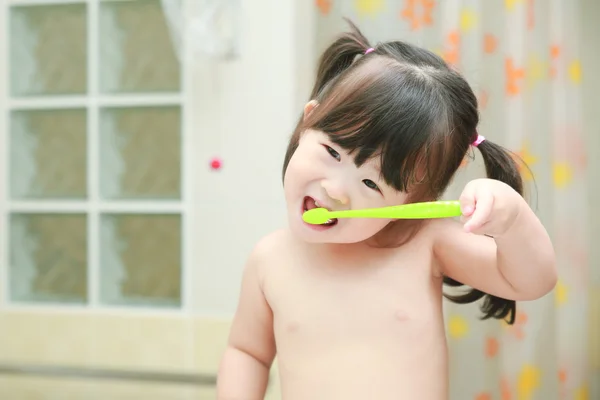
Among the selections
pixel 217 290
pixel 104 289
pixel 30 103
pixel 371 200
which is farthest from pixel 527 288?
pixel 30 103

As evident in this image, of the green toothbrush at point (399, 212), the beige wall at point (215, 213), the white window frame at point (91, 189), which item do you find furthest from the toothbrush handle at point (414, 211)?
the white window frame at point (91, 189)

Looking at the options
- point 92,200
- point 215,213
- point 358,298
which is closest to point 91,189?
point 92,200

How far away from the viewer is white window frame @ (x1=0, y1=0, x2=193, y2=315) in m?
1.24

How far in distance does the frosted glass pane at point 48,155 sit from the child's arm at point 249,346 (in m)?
0.64

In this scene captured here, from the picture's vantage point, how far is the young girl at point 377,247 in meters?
0.64

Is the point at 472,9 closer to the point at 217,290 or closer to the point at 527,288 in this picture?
the point at 527,288

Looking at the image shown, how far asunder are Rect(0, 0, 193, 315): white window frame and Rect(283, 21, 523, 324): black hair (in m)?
0.58

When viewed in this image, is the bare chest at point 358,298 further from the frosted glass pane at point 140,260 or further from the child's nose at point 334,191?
the frosted glass pane at point 140,260

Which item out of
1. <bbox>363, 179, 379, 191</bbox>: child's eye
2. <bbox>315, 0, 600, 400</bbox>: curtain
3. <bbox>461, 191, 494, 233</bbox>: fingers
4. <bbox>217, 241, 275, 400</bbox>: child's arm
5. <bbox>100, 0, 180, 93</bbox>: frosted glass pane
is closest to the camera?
<bbox>461, 191, 494, 233</bbox>: fingers

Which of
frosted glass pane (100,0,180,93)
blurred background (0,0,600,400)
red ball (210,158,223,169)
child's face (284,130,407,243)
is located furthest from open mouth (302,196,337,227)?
frosted glass pane (100,0,180,93)

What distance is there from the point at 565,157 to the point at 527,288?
397 millimetres

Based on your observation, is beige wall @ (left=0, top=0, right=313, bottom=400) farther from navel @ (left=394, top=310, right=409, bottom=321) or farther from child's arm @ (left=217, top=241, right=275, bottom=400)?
navel @ (left=394, top=310, right=409, bottom=321)

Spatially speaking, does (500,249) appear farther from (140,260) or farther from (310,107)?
(140,260)

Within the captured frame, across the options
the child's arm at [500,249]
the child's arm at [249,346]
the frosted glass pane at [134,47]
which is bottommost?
the child's arm at [249,346]
